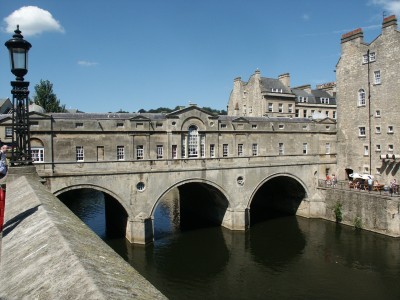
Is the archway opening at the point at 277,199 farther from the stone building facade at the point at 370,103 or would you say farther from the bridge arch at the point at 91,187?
the bridge arch at the point at 91,187

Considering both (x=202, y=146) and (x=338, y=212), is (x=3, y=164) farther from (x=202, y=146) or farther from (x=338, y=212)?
(x=338, y=212)

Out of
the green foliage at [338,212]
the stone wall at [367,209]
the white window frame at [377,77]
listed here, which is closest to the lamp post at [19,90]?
the stone wall at [367,209]

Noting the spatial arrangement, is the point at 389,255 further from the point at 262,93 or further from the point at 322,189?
the point at 262,93

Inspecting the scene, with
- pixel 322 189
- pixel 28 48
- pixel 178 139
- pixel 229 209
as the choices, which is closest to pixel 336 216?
pixel 322 189

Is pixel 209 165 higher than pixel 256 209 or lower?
higher

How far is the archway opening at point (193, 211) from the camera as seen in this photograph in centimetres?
3428

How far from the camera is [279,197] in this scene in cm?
4175

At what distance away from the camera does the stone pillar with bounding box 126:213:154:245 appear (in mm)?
28641

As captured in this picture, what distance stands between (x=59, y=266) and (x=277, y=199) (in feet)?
130

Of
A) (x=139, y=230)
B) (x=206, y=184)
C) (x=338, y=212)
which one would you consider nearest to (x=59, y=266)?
(x=139, y=230)

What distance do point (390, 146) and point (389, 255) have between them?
41.0 ft

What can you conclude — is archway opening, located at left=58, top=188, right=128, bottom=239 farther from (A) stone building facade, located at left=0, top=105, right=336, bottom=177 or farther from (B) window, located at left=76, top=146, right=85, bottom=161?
(A) stone building facade, located at left=0, top=105, right=336, bottom=177

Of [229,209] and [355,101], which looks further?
[355,101]

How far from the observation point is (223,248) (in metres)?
29.0
